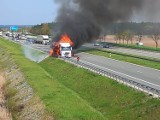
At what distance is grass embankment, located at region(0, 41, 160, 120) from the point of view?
28.7 m

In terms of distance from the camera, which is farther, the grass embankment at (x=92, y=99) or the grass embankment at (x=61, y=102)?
the grass embankment at (x=92, y=99)

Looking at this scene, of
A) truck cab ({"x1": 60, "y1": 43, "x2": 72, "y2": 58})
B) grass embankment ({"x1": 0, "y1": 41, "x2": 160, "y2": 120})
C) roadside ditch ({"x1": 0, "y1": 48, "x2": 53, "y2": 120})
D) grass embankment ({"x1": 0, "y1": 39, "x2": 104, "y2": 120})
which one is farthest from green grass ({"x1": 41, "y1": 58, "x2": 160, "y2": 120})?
truck cab ({"x1": 60, "y1": 43, "x2": 72, "y2": 58})

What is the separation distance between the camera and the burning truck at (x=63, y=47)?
7725 cm

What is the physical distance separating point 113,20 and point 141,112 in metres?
55.6

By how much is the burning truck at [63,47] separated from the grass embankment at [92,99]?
24398mm

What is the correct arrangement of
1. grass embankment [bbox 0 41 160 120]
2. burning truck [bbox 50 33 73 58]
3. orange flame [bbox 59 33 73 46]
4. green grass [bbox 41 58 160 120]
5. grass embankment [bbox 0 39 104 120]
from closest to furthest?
grass embankment [bbox 0 39 104 120] < grass embankment [bbox 0 41 160 120] < green grass [bbox 41 58 160 120] < burning truck [bbox 50 33 73 58] < orange flame [bbox 59 33 73 46]

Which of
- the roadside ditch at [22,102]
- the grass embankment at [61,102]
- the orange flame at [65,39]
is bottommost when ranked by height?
the roadside ditch at [22,102]

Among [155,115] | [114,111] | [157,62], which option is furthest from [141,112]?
[157,62]

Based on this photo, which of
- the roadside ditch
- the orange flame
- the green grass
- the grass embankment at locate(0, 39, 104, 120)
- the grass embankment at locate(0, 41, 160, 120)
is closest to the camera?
the grass embankment at locate(0, 39, 104, 120)

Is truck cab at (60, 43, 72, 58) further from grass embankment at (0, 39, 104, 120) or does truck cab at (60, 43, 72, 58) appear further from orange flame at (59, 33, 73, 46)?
grass embankment at (0, 39, 104, 120)

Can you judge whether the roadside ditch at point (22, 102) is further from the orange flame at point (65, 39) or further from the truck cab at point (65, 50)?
the orange flame at point (65, 39)

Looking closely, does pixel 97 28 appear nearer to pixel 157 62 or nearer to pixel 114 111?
pixel 157 62

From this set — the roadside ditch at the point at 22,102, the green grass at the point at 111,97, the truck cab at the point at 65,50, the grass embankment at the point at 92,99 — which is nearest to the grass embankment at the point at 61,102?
the grass embankment at the point at 92,99

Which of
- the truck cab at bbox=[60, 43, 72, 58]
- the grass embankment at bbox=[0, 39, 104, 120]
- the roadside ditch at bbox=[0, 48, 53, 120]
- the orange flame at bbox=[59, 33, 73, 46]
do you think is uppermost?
the orange flame at bbox=[59, 33, 73, 46]
